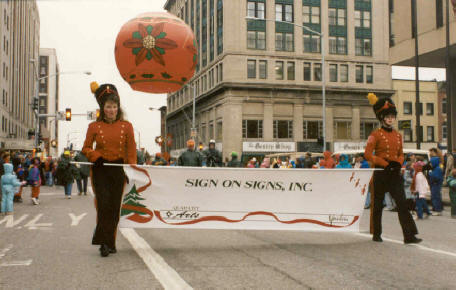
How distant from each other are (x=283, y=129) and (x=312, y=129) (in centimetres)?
336

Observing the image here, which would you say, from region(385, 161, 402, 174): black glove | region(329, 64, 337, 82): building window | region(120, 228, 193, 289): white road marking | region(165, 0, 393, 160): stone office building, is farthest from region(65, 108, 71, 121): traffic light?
region(385, 161, 402, 174): black glove

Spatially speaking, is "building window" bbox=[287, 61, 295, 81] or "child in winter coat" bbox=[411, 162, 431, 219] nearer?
"child in winter coat" bbox=[411, 162, 431, 219]

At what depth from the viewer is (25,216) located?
12250 millimetres

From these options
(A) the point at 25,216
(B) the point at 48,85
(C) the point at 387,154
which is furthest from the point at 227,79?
(B) the point at 48,85

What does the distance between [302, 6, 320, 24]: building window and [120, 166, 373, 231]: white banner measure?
4842cm

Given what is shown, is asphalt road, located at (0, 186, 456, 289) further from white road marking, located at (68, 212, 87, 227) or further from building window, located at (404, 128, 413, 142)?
building window, located at (404, 128, 413, 142)

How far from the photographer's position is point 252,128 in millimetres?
50656

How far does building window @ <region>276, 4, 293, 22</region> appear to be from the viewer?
2051 inches

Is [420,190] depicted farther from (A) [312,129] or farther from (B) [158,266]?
(A) [312,129]

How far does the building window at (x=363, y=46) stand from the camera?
54.8m

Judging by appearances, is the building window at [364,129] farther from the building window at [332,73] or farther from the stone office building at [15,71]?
the stone office building at [15,71]

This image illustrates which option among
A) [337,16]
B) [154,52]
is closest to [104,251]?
[154,52]

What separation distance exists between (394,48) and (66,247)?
Answer: 2574cm

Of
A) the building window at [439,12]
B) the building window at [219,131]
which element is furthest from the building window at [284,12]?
the building window at [439,12]
